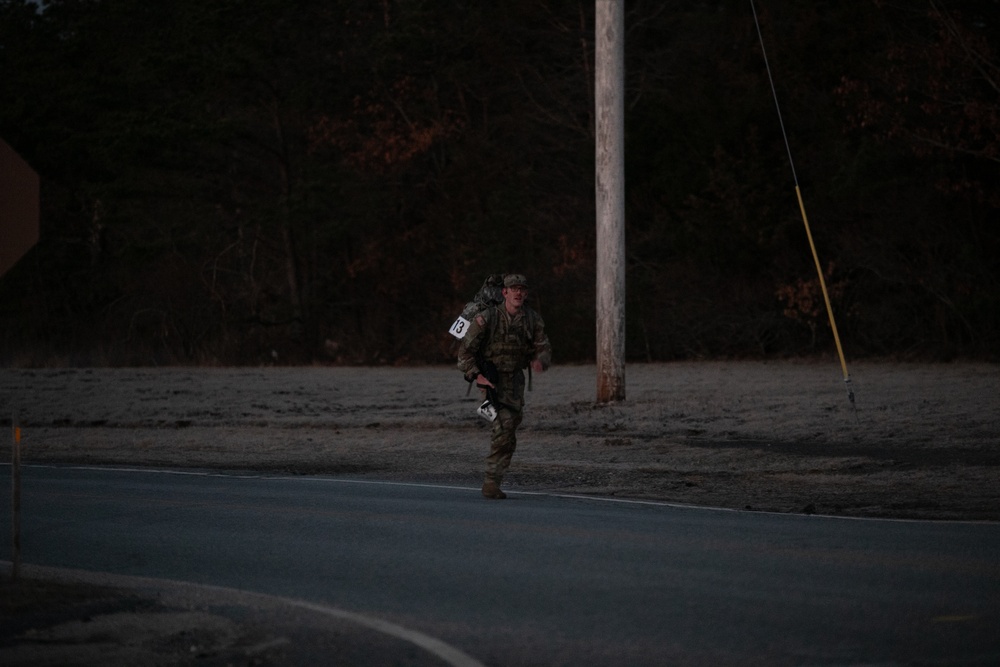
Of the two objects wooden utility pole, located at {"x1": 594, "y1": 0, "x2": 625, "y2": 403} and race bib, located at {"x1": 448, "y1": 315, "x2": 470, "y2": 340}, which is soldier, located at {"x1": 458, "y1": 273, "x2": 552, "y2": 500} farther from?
wooden utility pole, located at {"x1": 594, "y1": 0, "x2": 625, "y2": 403}

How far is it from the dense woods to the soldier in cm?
2030

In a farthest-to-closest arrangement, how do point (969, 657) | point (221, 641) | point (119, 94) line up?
point (119, 94), point (221, 641), point (969, 657)

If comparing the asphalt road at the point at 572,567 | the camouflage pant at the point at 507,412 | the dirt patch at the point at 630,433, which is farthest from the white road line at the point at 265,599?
the camouflage pant at the point at 507,412

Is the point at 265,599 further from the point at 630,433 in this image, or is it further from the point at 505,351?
the point at 630,433

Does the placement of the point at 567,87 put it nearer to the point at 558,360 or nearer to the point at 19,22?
the point at 558,360

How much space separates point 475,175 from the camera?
45.9 metres

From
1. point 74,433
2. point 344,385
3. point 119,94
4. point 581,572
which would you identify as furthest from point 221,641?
point 119,94

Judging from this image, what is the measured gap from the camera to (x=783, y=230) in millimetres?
35406

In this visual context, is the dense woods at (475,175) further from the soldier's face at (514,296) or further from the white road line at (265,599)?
the white road line at (265,599)

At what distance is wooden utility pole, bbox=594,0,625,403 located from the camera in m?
21.8

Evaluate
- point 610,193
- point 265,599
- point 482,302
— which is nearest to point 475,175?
point 610,193

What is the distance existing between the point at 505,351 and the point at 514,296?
0.50 meters

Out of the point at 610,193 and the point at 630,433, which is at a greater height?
the point at 610,193

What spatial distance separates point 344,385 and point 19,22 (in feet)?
97.0
